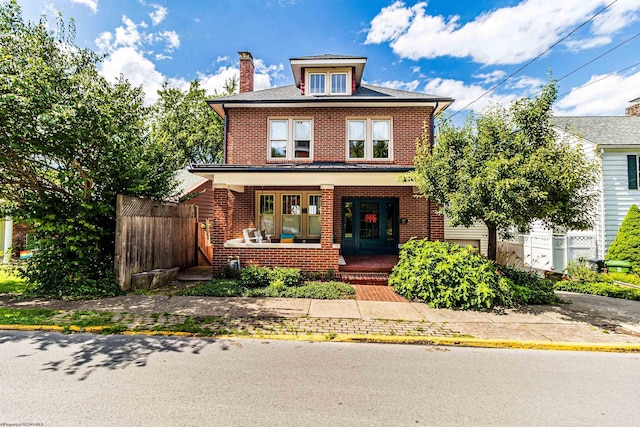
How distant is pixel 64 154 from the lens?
732 centimetres

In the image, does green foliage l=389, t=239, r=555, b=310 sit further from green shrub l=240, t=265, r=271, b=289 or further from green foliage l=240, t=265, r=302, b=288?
green shrub l=240, t=265, r=271, b=289

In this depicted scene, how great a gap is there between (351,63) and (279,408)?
12343mm

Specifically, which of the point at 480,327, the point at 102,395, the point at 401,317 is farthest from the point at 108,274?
the point at 480,327

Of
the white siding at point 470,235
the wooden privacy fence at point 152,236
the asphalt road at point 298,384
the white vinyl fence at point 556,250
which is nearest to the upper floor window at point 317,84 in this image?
the wooden privacy fence at point 152,236

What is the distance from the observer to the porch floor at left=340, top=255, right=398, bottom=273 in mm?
9828

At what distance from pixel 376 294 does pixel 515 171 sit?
4451 mm

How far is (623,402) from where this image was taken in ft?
11.7

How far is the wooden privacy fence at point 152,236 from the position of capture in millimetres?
8141

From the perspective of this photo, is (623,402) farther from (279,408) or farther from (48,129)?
(48,129)

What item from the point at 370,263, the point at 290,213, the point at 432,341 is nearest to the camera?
the point at 432,341

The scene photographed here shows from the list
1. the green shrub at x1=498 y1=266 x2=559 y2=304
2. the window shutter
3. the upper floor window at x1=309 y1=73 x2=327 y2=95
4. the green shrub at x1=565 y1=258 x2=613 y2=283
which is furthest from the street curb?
the window shutter

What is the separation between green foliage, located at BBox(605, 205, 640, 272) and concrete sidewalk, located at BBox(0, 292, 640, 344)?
207 inches

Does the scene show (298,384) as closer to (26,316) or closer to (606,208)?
(26,316)

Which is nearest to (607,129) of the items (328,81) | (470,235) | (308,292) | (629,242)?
(629,242)
